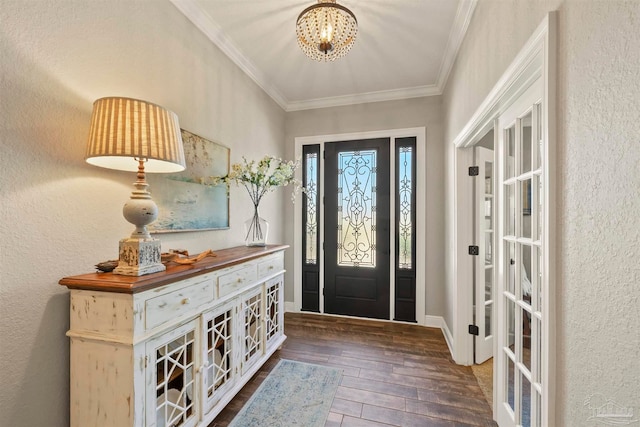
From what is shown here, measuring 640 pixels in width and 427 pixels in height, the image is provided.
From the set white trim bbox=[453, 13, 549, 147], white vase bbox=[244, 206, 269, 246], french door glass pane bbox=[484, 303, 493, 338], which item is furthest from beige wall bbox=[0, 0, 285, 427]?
french door glass pane bbox=[484, 303, 493, 338]

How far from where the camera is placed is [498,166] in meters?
1.73

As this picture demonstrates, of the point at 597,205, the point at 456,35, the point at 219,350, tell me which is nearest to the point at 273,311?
the point at 219,350

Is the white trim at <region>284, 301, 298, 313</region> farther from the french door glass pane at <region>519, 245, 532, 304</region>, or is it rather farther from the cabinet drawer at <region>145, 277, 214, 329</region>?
the french door glass pane at <region>519, 245, 532, 304</region>

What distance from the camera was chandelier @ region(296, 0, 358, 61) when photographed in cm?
162

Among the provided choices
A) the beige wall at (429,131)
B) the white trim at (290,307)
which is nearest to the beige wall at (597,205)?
the beige wall at (429,131)

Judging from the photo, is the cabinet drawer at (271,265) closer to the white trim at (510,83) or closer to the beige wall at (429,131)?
the beige wall at (429,131)

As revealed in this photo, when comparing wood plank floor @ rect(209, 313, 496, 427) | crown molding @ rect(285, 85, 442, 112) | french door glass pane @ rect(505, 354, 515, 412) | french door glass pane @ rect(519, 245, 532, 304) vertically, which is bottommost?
wood plank floor @ rect(209, 313, 496, 427)

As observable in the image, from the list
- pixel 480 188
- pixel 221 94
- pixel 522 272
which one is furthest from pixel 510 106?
pixel 221 94

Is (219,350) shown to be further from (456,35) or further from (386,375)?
(456,35)

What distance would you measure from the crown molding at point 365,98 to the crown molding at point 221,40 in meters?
0.43

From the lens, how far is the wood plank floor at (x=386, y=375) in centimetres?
180

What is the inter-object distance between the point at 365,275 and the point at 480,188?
64.4 inches

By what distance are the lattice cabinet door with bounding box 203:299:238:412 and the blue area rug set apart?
0.20m

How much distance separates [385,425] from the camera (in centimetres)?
172
